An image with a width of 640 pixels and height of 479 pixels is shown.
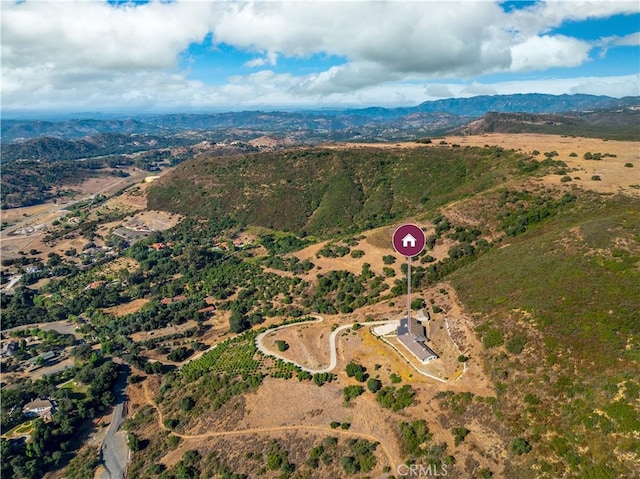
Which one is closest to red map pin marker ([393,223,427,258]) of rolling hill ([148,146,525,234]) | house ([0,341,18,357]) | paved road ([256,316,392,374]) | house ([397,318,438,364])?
house ([397,318,438,364])

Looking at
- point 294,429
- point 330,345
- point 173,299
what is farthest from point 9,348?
point 294,429

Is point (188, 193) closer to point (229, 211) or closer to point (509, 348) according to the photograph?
point (229, 211)

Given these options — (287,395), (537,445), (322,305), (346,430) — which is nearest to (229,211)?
(322,305)

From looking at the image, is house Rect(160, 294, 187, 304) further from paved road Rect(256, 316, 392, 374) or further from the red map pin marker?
the red map pin marker

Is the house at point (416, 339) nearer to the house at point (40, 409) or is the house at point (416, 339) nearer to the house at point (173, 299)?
the house at point (40, 409)

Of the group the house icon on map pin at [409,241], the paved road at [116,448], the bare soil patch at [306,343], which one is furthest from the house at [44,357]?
the house icon on map pin at [409,241]

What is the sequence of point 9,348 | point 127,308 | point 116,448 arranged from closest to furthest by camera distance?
1. point 116,448
2. point 9,348
3. point 127,308

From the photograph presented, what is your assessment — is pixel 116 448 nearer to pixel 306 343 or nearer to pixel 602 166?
pixel 306 343
